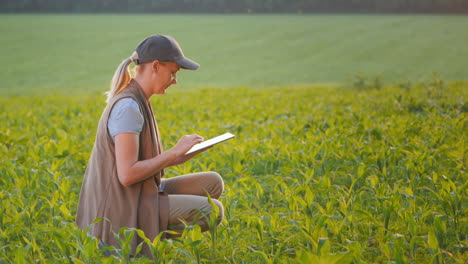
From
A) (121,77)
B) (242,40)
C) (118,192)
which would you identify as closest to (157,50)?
(121,77)

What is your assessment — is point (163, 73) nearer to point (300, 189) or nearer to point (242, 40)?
point (300, 189)

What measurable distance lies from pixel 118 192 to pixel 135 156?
1.03 ft

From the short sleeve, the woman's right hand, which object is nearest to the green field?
the woman's right hand

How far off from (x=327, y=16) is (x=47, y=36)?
1132 inches

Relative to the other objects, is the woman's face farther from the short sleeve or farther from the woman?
the short sleeve

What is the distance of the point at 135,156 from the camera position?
3361 millimetres

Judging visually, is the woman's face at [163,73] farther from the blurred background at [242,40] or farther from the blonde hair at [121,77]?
the blurred background at [242,40]

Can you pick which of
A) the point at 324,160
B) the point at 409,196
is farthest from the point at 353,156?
the point at 409,196

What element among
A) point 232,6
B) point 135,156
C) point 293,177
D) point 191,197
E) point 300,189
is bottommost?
point 293,177

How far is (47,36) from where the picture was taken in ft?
155

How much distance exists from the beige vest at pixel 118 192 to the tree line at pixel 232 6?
57.0 meters

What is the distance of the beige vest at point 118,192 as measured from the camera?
11.4 ft

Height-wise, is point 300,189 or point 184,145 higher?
point 184,145

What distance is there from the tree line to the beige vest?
57.0 meters
